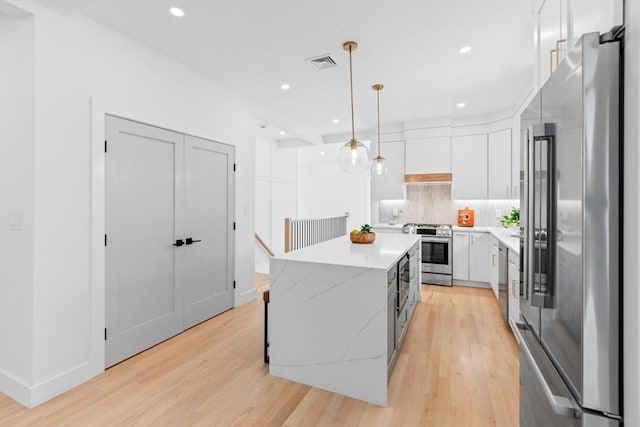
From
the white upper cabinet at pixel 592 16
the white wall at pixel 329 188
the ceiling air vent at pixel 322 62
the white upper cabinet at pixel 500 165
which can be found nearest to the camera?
the white upper cabinet at pixel 592 16

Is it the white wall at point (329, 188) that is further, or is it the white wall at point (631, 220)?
the white wall at point (329, 188)

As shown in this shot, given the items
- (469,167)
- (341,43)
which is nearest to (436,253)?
(469,167)

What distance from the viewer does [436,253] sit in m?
5.07

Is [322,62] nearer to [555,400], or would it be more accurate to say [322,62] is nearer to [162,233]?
[162,233]

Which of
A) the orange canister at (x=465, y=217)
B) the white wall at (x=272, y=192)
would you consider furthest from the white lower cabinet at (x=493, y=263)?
the white wall at (x=272, y=192)

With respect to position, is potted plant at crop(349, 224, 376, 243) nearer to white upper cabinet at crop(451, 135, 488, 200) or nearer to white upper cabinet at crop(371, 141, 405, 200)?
white upper cabinet at crop(371, 141, 405, 200)

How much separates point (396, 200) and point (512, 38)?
136 inches

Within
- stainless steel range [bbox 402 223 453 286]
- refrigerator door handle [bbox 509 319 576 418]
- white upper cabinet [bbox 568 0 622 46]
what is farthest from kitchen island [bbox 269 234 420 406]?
stainless steel range [bbox 402 223 453 286]

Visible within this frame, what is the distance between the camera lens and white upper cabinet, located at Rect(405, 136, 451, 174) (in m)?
5.32

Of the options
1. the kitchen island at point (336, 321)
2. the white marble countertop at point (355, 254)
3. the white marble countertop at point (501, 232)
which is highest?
the white marble countertop at point (501, 232)

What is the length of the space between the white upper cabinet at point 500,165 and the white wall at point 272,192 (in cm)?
413

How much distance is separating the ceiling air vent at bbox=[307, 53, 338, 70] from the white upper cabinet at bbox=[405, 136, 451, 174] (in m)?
2.69

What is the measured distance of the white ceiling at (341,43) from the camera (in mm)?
2363

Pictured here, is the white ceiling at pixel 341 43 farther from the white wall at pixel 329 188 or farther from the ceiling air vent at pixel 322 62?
the white wall at pixel 329 188
